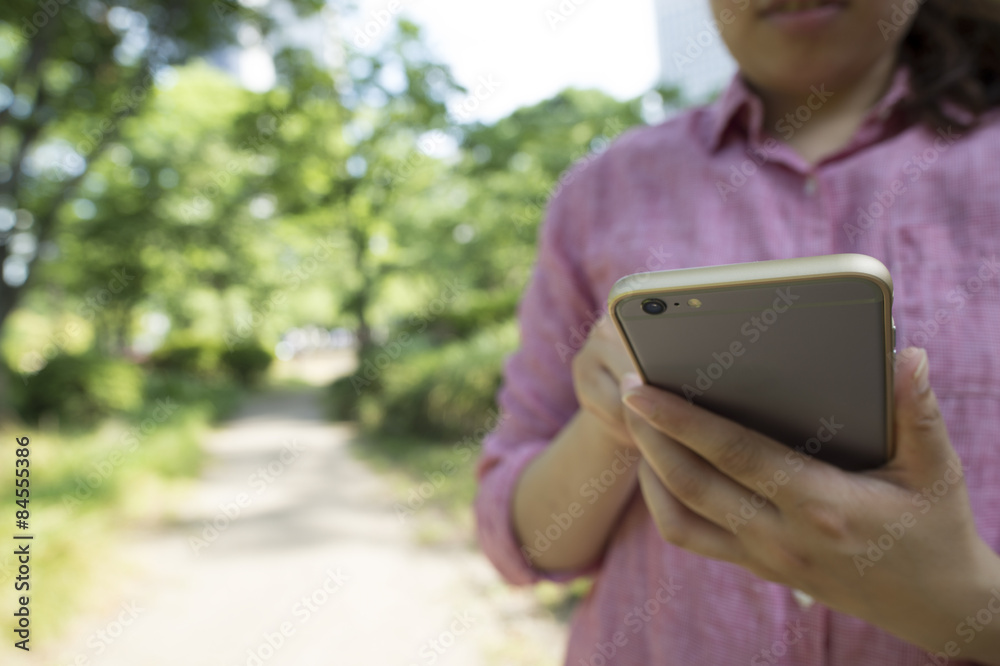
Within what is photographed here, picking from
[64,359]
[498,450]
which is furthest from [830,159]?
[64,359]

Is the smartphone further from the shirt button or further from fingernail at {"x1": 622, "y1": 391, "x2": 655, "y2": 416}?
the shirt button

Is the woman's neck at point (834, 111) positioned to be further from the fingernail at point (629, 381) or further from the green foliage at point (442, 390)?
the green foliage at point (442, 390)

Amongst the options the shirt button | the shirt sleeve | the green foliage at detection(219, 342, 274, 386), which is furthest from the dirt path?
the green foliage at detection(219, 342, 274, 386)

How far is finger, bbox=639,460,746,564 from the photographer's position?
2.31ft

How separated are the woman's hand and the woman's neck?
519mm

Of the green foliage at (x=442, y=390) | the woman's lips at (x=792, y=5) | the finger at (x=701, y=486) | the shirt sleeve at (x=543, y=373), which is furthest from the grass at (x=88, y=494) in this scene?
the woman's lips at (x=792, y=5)

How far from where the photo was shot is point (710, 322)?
574 millimetres

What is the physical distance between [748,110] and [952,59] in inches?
11.9

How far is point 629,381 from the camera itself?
71 centimetres

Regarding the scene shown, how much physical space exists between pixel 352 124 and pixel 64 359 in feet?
20.6

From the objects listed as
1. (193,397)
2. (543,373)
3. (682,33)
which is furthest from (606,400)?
(193,397)

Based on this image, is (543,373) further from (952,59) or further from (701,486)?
(952,59)

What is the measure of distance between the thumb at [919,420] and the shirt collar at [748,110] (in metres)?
0.52

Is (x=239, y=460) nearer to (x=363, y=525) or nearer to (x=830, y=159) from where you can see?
(x=363, y=525)
